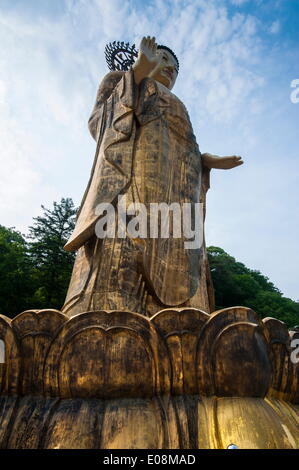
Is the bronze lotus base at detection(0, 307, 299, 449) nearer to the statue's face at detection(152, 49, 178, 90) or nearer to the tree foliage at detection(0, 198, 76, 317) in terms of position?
the statue's face at detection(152, 49, 178, 90)

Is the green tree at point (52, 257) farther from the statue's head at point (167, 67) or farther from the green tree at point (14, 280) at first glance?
the statue's head at point (167, 67)

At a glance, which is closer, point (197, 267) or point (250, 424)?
point (250, 424)

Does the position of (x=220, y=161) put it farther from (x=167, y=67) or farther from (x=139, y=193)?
(x=167, y=67)

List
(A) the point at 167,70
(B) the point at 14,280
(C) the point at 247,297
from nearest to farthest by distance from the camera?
(A) the point at 167,70
(B) the point at 14,280
(C) the point at 247,297

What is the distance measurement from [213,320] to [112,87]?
391 centimetres

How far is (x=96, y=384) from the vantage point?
248 centimetres

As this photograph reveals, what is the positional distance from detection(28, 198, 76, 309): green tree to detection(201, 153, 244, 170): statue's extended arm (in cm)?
814

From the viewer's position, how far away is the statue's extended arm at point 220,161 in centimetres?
507

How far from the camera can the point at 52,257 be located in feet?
50.4

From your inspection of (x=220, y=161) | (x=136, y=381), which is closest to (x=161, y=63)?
(x=220, y=161)

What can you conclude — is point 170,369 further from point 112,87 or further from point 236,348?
point 112,87

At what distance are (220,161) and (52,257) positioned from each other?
36.5 feet

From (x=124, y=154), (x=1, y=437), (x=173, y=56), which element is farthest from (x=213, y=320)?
(x=173, y=56)

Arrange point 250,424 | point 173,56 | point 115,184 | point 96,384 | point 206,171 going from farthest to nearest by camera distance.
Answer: point 173,56, point 206,171, point 115,184, point 96,384, point 250,424
